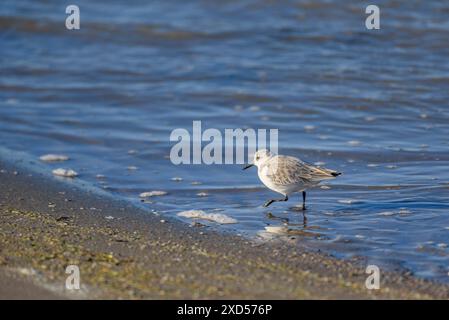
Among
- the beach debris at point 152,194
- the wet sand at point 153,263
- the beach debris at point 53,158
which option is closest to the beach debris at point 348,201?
the wet sand at point 153,263

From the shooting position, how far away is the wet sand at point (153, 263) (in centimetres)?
538

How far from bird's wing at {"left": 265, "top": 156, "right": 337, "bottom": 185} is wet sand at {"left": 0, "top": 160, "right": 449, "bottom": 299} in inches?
42.7

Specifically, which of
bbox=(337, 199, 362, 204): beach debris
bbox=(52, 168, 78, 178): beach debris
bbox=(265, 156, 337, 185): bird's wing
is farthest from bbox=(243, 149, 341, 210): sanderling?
bbox=(52, 168, 78, 178): beach debris

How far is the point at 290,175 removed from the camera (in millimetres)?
7770

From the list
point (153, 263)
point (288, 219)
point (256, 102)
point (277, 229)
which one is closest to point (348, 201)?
point (288, 219)

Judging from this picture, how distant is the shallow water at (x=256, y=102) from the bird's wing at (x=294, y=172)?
33cm

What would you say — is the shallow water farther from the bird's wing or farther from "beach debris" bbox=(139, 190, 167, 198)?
the bird's wing

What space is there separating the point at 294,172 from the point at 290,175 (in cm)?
6

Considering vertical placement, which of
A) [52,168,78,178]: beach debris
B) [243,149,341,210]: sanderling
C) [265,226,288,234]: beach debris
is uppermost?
[52,168,78,178]: beach debris

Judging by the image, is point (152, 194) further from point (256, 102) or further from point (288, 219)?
point (256, 102)

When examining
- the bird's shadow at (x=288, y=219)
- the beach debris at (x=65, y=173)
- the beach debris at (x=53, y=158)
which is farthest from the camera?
the beach debris at (x=53, y=158)

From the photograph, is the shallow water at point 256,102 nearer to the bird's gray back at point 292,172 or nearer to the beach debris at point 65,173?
the beach debris at point 65,173

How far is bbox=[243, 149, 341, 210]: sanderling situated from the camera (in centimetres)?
773
